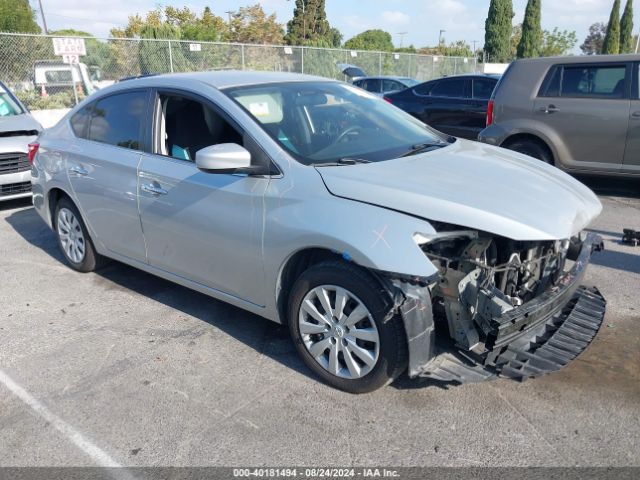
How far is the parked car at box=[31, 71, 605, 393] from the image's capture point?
9.58 feet

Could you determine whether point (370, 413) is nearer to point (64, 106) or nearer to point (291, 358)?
point (291, 358)

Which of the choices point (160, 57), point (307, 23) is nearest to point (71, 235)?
point (160, 57)

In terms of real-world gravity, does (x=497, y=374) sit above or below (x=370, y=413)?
above

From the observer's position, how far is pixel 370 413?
3088mm

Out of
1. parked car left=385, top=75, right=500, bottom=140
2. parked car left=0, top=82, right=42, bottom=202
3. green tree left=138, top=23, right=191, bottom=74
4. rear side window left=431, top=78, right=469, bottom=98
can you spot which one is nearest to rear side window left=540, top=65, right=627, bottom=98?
parked car left=385, top=75, right=500, bottom=140

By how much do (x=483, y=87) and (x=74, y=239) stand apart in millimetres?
8322

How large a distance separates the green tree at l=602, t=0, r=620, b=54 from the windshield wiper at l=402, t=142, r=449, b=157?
51.4m

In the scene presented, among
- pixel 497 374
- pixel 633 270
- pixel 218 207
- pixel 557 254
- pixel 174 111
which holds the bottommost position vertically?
pixel 633 270

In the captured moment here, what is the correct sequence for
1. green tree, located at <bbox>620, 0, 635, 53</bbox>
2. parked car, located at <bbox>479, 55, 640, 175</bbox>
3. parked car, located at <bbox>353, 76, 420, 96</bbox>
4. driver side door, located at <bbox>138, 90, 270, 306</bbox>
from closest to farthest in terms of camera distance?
driver side door, located at <bbox>138, 90, 270, 306</bbox>, parked car, located at <bbox>479, 55, 640, 175</bbox>, parked car, located at <bbox>353, 76, 420, 96</bbox>, green tree, located at <bbox>620, 0, 635, 53</bbox>

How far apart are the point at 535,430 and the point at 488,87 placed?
9.08m

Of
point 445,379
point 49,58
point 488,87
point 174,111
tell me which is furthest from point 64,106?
point 445,379

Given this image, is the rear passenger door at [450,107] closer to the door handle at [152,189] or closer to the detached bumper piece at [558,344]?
the detached bumper piece at [558,344]

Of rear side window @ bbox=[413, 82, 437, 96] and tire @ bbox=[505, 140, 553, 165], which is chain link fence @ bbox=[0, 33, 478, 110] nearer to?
rear side window @ bbox=[413, 82, 437, 96]

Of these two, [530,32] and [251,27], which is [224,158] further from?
[530,32]
